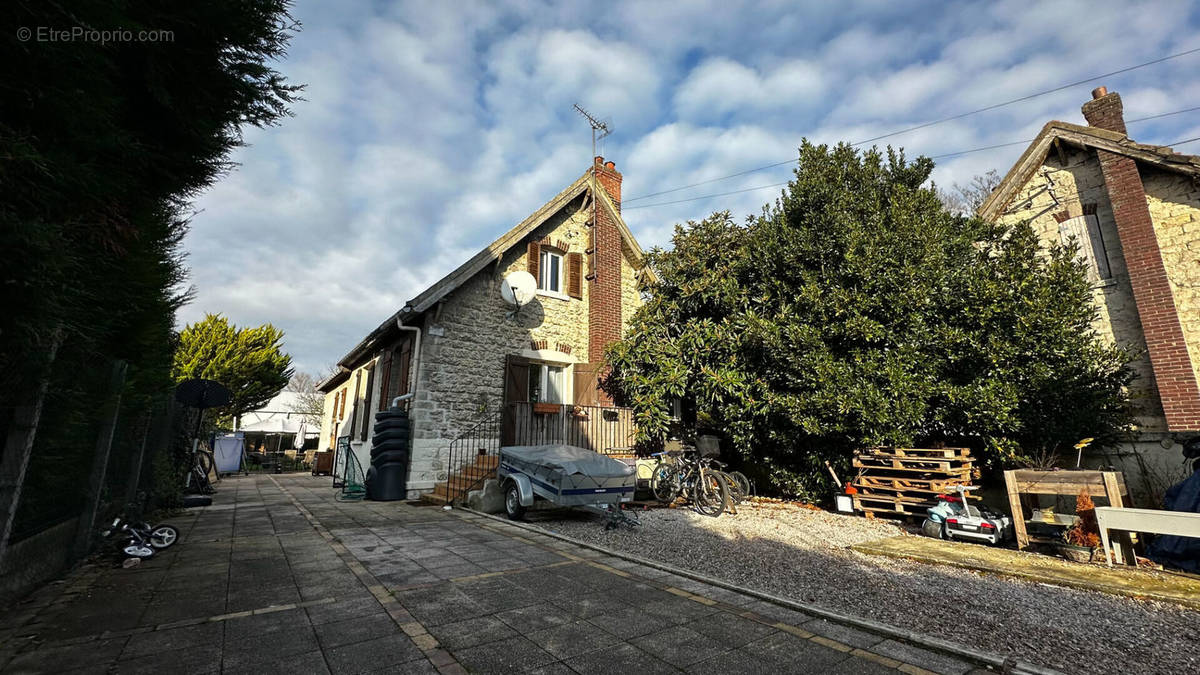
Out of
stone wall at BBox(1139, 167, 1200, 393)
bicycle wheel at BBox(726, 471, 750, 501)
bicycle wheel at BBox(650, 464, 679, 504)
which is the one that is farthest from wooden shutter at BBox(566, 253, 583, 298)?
stone wall at BBox(1139, 167, 1200, 393)

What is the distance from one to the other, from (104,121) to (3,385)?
171cm

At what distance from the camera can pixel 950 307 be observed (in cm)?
774

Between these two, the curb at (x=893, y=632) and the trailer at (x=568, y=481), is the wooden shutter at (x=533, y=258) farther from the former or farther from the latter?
the curb at (x=893, y=632)

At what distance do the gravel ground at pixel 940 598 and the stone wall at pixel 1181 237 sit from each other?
7.29 meters

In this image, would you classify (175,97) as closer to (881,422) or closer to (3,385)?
(3,385)

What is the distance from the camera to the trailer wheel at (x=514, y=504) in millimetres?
7320

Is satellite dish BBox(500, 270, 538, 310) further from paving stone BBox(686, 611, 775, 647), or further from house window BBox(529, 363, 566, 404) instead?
paving stone BBox(686, 611, 775, 647)

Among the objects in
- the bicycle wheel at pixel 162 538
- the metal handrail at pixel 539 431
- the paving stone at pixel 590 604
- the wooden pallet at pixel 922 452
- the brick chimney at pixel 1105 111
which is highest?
the brick chimney at pixel 1105 111

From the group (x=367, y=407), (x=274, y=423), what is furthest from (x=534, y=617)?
(x=274, y=423)

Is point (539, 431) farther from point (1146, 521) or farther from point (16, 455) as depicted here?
point (1146, 521)

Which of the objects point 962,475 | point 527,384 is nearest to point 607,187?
point 527,384

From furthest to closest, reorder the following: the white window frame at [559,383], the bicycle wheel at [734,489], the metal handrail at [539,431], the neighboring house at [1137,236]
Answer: the white window frame at [559,383], the metal handrail at [539,431], the bicycle wheel at [734,489], the neighboring house at [1137,236]

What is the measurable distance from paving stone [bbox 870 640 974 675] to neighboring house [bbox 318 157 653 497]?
8.44 m

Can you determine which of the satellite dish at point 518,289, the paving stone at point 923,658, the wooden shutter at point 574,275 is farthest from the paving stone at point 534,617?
the wooden shutter at point 574,275
